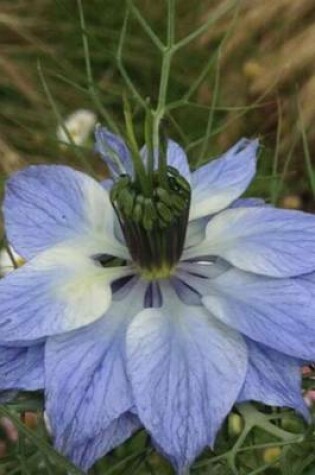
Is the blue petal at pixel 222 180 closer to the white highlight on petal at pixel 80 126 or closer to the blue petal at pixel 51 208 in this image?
the blue petal at pixel 51 208

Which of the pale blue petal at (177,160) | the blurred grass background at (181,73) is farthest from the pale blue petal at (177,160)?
the blurred grass background at (181,73)

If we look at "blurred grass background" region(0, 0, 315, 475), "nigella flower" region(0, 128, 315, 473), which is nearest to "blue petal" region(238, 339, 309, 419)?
"nigella flower" region(0, 128, 315, 473)

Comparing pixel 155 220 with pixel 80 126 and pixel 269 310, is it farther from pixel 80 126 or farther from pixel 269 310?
pixel 80 126

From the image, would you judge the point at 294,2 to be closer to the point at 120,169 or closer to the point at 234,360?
the point at 120,169

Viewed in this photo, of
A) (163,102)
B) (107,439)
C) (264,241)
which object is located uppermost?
(163,102)

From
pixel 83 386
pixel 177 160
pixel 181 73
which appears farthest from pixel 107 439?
pixel 181 73

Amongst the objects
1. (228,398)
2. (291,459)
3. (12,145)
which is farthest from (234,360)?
(12,145)

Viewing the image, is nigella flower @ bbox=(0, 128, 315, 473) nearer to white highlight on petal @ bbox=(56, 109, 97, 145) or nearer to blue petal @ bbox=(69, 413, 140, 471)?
blue petal @ bbox=(69, 413, 140, 471)
